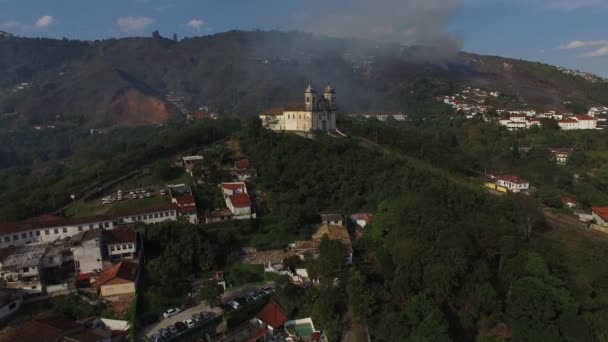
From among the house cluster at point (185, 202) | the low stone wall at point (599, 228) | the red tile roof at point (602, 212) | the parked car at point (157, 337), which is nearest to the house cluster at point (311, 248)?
the house cluster at point (185, 202)

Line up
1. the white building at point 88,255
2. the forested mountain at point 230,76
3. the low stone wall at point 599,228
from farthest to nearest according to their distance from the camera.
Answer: the forested mountain at point 230,76
the low stone wall at point 599,228
the white building at point 88,255

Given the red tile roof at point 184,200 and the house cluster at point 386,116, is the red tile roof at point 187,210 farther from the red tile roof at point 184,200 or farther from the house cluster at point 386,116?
the house cluster at point 386,116

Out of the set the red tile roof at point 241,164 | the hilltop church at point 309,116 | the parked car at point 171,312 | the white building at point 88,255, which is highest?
the hilltop church at point 309,116

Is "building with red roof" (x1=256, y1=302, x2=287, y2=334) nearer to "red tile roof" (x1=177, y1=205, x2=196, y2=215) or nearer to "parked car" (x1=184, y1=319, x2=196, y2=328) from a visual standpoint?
"parked car" (x1=184, y1=319, x2=196, y2=328)

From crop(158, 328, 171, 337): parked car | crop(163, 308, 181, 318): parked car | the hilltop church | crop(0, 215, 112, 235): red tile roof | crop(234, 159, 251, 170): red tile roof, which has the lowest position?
crop(158, 328, 171, 337): parked car

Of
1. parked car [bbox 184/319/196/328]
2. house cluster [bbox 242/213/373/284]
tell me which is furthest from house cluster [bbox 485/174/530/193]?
parked car [bbox 184/319/196/328]

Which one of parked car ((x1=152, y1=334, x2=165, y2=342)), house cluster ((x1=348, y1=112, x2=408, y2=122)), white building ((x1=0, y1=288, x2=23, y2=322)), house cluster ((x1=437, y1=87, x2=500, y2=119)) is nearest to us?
parked car ((x1=152, y1=334, x2=165, y2=342))

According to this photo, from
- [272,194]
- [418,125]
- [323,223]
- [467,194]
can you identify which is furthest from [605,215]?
[418,125]
